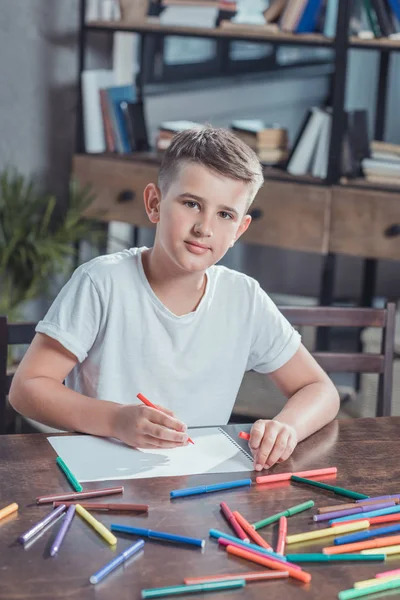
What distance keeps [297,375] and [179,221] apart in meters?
0.38

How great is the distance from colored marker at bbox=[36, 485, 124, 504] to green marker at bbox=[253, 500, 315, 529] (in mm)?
191

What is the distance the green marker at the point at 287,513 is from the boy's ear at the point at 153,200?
0.65 m

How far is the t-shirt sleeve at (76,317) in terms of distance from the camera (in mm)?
1604

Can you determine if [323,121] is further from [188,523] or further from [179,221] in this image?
[188,523]

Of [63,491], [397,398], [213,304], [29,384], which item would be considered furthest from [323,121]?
[63,491]

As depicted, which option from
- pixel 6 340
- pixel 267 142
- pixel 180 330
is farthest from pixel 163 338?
pixel 267 142

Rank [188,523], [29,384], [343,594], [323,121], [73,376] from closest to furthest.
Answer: [343,594], [188,523], [29,384], [73,376], [323,121]

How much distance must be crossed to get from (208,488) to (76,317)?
1.56ft

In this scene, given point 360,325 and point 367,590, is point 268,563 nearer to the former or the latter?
point 367,590

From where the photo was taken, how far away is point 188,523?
46.5 inches

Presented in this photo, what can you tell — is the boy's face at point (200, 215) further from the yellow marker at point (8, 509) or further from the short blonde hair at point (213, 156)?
the yellow marker at point (8, 509)

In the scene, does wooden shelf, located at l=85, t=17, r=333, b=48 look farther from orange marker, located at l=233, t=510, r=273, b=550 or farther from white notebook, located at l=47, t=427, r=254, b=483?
orange marker, located at l=233, t=510, r=273, b=550

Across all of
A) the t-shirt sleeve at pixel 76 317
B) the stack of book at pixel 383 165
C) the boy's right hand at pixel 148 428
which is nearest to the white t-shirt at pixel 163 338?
the t-shirt sleeve at pixel 76 317

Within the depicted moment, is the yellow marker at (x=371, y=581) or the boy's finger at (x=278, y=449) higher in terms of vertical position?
the yellow marker at (x=371, y=581)
